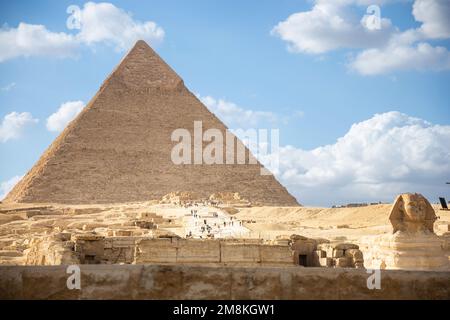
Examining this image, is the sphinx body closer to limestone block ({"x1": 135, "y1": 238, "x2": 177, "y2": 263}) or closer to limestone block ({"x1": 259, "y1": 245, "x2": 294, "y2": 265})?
limestone block ({"x1": 259, "y1": 245, "x2": 294, "y2": 265})

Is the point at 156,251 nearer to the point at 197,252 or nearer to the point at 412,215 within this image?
the point at 197,252

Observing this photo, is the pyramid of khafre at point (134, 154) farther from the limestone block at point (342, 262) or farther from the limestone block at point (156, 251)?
the limestone block at point (342, 262)

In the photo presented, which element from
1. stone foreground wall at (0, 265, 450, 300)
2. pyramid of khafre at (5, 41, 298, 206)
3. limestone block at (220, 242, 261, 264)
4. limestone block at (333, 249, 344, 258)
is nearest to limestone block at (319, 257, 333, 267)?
limestone block at (333, 249, 344, 258)

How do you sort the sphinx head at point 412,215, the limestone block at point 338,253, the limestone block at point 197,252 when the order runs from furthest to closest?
the limestone block at point 338,253 < the limestone block at point 197,252 < the sphinx head at point 412,215

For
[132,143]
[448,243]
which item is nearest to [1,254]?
[448,243]

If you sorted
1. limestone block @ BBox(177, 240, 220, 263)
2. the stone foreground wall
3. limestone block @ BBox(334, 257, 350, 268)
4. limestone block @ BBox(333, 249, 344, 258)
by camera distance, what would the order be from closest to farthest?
1. the stone foreground wall
2. limestone block @ BBox(177, 240, 220, 263)
3. limestone block @ BBox(334, 257, 350, 268)
4. limestone block @ BBox(333, 249, 344, 258)

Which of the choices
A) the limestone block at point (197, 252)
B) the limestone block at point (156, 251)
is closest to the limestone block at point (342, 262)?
the limestone block at point (197, 252)
